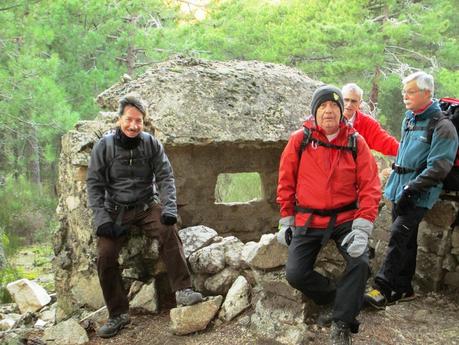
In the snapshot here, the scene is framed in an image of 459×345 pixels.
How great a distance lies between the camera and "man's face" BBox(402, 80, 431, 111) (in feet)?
12.8

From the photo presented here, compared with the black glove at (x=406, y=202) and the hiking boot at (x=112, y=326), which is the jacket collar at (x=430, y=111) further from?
the hiking boot at (x=112, y=326)

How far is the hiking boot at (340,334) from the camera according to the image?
11.0 ft

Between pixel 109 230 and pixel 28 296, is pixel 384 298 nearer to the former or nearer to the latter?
pixel 109 230

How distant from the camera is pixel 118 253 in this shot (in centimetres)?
430

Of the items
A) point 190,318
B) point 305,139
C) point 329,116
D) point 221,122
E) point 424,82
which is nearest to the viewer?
point 329,116

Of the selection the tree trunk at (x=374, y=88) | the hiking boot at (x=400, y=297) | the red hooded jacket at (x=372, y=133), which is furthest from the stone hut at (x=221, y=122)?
the tree trunk at (x=374, y=88)

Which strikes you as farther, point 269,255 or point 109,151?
point 109,151

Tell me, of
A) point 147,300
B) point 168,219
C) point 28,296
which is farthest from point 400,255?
point 28,296

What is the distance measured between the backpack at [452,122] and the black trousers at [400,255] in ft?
1.03

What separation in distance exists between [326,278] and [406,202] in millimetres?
966

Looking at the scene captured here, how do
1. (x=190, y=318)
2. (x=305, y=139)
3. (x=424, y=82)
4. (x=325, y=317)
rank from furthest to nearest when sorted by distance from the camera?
1. (x=190, y=318)
2. (x=424, y=82)
3. (x=325, y=317)
4. (x=305, y=139)

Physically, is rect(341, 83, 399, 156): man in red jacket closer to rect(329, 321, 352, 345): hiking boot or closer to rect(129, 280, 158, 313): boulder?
rect(329, 321, 352, 345): hiking boot

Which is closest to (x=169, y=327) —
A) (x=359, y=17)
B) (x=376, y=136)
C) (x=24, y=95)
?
(x=376, y=136)

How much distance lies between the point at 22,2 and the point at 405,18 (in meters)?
9.11
